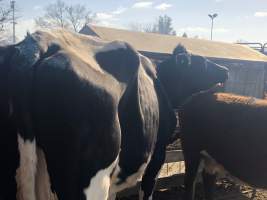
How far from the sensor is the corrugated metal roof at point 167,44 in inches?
423

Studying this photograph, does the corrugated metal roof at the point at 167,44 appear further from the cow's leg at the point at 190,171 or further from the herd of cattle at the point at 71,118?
the herd of cattle at the point at 71,118

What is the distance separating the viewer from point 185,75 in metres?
5.15

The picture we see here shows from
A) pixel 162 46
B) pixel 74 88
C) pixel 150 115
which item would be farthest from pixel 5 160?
pixel 162 46

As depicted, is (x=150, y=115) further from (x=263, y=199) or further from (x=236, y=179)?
(x=263, y=199)

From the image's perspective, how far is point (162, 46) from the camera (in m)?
11.7

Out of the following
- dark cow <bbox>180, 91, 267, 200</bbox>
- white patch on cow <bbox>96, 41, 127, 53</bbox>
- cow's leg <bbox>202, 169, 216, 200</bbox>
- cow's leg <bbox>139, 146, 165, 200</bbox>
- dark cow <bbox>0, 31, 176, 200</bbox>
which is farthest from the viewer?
cow's leg <bbox>202, 169, 216, 200</bbox>

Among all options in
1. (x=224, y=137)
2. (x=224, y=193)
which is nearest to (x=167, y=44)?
(x=224, y=193)

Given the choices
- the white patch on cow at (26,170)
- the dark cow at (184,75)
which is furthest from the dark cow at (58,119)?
the dark cow at (184,75)

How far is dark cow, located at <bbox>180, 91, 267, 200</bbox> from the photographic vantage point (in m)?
4.46

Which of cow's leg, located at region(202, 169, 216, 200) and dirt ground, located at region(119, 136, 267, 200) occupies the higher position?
cow's leg, located at region(202, 169, 216, 200)

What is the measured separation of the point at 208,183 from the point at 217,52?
838cm

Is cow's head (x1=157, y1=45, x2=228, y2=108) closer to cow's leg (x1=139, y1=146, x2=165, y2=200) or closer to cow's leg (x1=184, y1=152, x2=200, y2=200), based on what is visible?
cow's leg (x1=184, y1=152, x2=200, y2=200)

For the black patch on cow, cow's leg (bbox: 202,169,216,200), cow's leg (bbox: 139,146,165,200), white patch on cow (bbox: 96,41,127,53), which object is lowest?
cow's leg (bbox: 202,169,216,200)

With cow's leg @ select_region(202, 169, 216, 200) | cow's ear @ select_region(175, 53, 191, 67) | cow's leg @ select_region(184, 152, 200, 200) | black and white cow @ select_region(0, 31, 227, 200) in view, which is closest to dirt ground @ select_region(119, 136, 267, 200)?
cow's leg @ select_region(202, 169, 216, 200)
